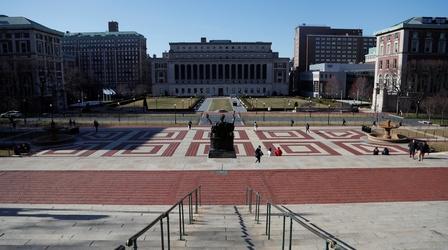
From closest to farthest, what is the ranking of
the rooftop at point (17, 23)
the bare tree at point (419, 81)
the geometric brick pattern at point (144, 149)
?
1. the geometric brick pattern at point (144, 149)
2. the bare tree at point (419, 81)
3. the rooftop at point (17, 23)

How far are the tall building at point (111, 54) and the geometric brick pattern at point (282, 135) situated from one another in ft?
426

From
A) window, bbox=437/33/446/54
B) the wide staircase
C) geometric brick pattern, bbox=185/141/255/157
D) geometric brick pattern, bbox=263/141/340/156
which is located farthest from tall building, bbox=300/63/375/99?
the wide staircase

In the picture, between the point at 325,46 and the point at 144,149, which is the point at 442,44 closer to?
the point at 144,149

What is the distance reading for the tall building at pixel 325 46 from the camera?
17300 centimetres

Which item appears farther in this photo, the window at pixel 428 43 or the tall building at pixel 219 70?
the tall building at pixel 219 70

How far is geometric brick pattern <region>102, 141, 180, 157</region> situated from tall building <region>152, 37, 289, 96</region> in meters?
105

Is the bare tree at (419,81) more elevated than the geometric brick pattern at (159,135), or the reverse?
the bare tree at (419,81)

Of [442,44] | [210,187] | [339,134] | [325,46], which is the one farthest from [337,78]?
[210,187]

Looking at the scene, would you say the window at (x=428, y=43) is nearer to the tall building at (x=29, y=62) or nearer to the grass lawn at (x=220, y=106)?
the grass lawn at (x=220, y=106)

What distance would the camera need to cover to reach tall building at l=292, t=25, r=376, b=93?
17300 centimetres

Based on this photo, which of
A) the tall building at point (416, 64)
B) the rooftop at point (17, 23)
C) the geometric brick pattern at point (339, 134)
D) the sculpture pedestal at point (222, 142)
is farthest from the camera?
the rooftop at point (17, 23)

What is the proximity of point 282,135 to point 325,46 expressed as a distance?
478 feet

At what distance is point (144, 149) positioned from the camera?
111ft

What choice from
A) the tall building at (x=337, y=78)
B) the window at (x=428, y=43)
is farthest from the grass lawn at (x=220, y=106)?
the window at (x=428, y=43)
